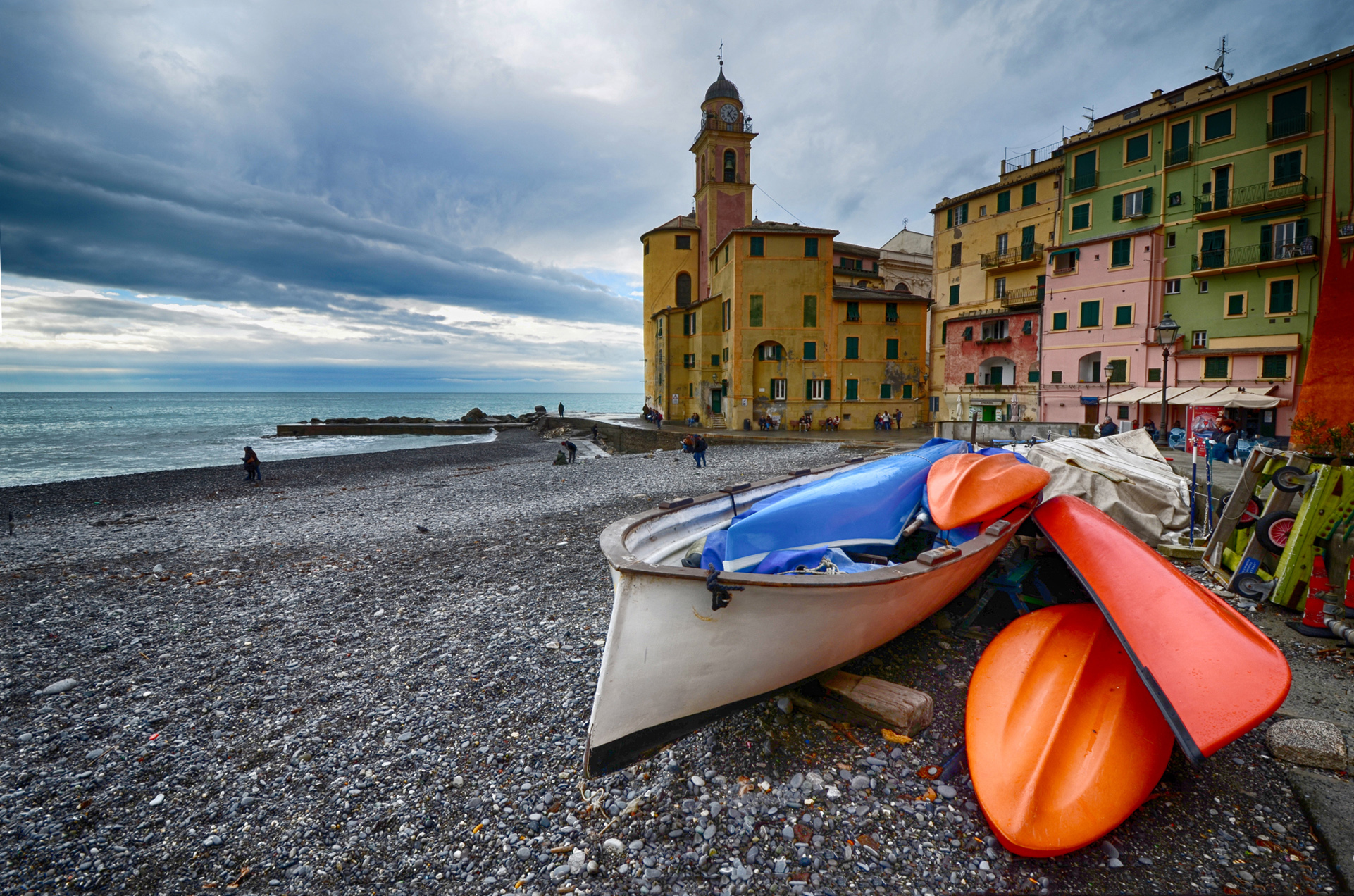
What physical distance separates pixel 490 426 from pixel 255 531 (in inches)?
1604

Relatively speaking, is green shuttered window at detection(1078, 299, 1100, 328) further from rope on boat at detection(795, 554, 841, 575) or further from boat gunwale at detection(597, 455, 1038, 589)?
rope on boat at detection(795, 554, 841, 575)

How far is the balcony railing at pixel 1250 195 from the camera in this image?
21344mm

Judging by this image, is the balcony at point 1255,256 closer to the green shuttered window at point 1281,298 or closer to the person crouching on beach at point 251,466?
the green shuttered window at point 1281,298

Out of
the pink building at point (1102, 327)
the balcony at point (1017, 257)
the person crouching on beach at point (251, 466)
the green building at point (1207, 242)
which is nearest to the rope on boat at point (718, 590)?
the person crouching on beach at point (251, 466)

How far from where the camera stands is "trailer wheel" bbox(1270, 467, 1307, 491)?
209 inches

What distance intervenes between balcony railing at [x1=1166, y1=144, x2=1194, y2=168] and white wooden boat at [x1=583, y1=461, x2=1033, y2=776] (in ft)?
102

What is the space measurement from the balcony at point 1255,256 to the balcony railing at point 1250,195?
166cm

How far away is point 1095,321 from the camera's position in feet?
85.9

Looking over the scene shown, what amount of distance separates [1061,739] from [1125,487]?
20.7ft

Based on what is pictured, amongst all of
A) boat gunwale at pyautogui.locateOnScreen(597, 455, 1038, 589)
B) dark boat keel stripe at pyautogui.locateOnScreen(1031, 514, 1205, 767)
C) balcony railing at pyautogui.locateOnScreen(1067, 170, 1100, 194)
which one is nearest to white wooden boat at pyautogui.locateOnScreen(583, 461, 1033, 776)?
boat gunwale at pyautogui.locateOnScreen(597, 455, 1038, 589)

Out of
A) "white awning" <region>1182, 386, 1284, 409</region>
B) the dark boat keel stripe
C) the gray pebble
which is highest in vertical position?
"white awning" <region>1182, 386, 1284, 409</region>

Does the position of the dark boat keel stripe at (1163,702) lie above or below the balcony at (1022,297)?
below

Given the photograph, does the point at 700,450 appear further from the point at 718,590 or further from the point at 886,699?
the point at 718,590

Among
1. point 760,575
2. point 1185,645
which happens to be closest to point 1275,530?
point 1185,645
